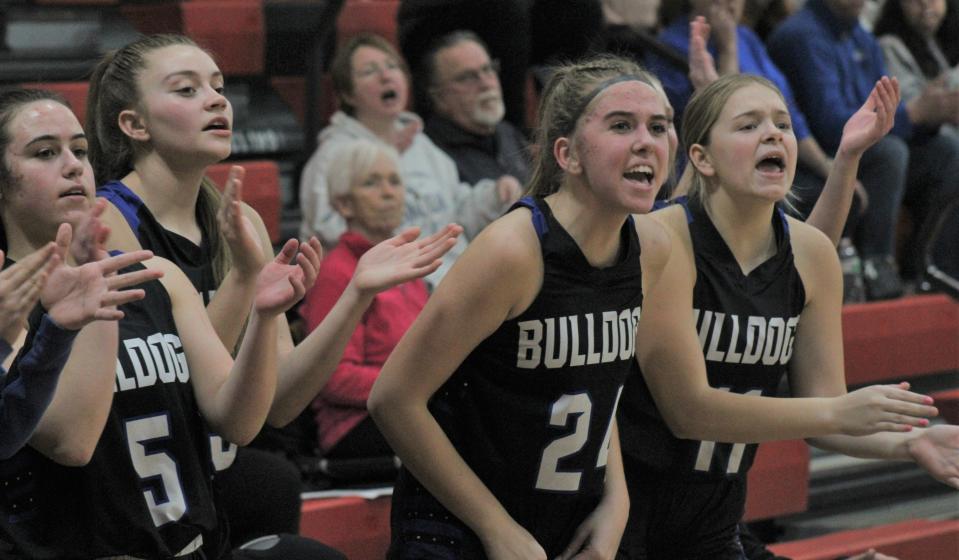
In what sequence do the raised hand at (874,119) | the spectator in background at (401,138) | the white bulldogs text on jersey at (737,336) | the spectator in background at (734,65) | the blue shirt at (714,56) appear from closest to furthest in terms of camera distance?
the white bulldogs text on jersey at (737,336), the raised hand at (874,119), the spectator in background at (401,138), the spectator in background at (734,65), the blue shirt at (714,56)

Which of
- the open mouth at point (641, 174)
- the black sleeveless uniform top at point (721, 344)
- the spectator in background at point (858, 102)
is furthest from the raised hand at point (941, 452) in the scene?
the spectator in background at point (858, 102)

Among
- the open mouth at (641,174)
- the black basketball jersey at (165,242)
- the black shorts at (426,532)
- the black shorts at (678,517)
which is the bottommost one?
the black shorts at (678,517)

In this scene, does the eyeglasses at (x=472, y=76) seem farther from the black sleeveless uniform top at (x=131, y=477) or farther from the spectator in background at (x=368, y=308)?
the black sleeveless uniform top at (x=131, y=477)

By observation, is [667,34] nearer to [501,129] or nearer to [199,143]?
[501,129]

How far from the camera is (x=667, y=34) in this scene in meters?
5.05

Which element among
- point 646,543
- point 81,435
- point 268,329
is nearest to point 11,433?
point 81,435

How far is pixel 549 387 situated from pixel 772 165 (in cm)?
74

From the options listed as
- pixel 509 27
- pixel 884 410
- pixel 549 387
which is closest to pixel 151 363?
pixel 549 387

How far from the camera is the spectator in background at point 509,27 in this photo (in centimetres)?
488

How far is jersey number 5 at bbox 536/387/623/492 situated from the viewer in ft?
7.78

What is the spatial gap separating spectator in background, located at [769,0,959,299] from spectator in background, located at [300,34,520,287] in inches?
59.3

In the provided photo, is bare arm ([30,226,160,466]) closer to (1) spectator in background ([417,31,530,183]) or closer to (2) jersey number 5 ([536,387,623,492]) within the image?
(2) jersey number 5 ([536,387,623,492])

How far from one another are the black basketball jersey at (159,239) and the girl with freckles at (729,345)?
84cm

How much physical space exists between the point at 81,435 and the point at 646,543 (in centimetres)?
118
